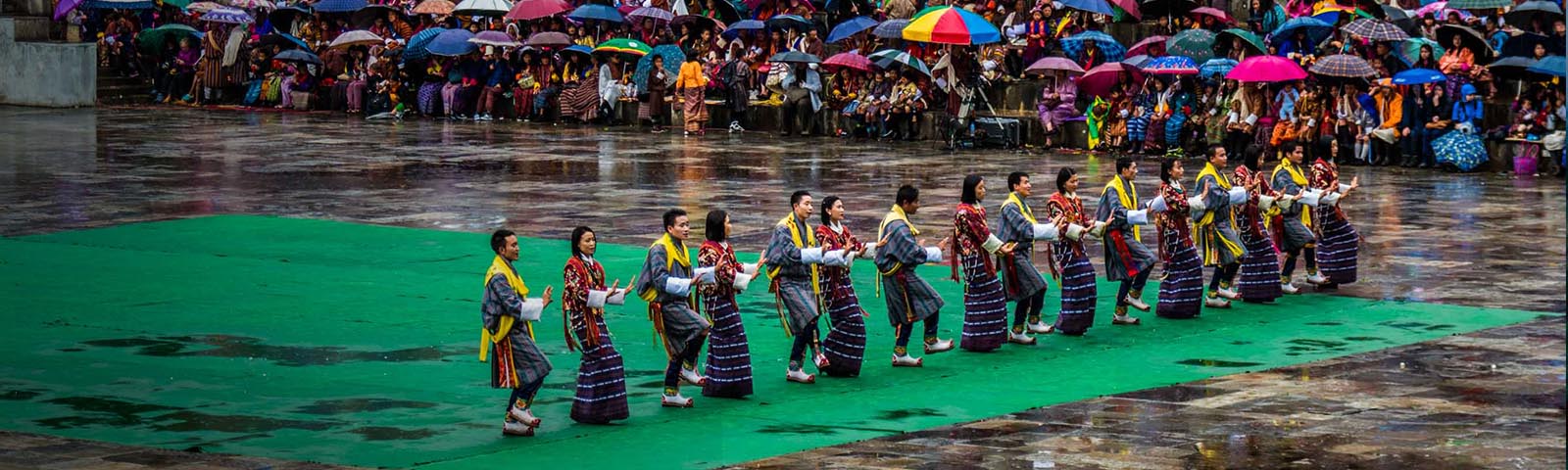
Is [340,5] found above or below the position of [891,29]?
above

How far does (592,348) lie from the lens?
1147 cm

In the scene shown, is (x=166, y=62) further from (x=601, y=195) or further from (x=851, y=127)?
(x=601, y=195)

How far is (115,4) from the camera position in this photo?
123ft

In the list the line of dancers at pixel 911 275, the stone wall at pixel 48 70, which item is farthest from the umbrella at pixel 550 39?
the line of dancers at pixel 911 275

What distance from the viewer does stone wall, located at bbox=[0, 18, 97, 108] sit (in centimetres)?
3769

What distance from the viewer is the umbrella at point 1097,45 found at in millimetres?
28797

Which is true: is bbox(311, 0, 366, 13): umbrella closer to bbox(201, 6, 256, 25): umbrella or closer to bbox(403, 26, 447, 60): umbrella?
bbox(201, 6, 256, 25): umbrella

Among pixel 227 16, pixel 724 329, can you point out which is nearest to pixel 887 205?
pixel 724 329

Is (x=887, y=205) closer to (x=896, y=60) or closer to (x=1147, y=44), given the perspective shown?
(x=1147, y=44)

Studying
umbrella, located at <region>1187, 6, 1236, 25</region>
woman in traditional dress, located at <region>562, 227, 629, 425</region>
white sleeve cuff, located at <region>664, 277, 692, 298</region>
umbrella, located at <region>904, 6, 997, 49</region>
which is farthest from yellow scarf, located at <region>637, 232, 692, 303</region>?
umbrella, located at <region>1187, 6, 1236, 25</region>

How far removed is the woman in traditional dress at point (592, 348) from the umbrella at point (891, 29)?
18940 mm

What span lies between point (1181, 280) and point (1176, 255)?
0.64ft

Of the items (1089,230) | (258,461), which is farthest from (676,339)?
(1089,230)

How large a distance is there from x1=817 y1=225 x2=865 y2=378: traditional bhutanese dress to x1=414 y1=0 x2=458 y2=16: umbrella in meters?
24.4
